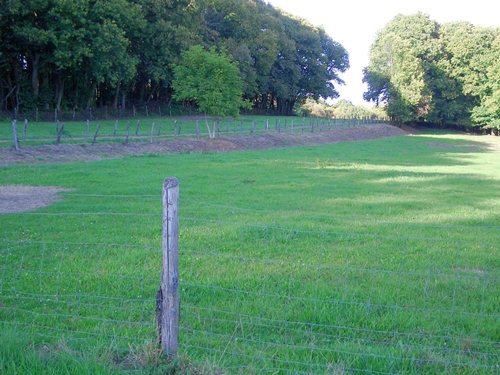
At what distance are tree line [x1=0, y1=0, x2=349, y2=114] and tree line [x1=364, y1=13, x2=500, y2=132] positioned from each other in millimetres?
16753

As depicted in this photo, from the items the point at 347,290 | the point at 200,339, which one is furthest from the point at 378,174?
the point at 200,339

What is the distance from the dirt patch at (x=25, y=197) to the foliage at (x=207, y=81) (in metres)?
24.6

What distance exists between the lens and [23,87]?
49.2 metres

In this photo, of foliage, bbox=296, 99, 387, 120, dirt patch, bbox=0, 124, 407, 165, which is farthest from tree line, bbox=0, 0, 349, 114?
foliage, bbox=296, 99, 387, 120

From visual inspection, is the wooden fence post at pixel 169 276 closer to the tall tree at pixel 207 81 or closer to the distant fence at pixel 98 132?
the distant fence at pixel 98 132

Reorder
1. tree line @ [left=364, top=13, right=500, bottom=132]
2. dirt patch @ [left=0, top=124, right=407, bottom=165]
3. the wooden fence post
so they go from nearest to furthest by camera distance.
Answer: the wooden fence post < dirt patch @ [left=0, top=124, right=407, bottom=165] < tree line @ [left=364, top=13, right=500, bottom=132]

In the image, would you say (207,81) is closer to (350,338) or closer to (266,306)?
(266,306)

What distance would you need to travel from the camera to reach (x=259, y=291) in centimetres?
722

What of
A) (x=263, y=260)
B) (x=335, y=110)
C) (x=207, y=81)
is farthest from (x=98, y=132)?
(x=335, y=110)

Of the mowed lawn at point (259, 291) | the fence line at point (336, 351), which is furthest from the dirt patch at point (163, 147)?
the fence line at point (336, 351)

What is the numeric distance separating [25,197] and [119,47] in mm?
32692

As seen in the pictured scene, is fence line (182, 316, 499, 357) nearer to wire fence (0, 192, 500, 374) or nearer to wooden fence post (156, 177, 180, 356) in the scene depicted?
wire fence (0, 192, 500, 374)

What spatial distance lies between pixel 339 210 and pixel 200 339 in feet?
31.2

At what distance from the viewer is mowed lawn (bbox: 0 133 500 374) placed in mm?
5102
